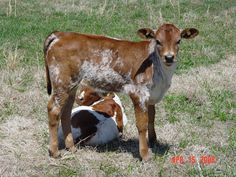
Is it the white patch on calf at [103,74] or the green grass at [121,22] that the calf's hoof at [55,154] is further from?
the green grass at [121,22]

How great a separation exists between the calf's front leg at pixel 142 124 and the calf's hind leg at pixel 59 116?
0.82m

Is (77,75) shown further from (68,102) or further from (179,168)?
(179,168)

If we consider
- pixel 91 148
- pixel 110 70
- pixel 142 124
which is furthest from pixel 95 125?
pixel 110 70

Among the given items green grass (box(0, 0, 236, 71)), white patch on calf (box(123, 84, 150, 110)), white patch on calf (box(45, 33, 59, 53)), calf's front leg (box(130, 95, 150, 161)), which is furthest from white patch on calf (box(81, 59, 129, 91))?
green grass (box(0, 0, 236, 71))

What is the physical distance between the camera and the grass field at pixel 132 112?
6.29 m

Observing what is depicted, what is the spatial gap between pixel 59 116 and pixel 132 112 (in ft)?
6.61

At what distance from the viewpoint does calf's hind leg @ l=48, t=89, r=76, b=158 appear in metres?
6.34

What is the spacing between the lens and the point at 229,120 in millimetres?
7832

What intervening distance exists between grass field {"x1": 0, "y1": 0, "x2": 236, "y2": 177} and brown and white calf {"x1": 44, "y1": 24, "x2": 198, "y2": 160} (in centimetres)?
48

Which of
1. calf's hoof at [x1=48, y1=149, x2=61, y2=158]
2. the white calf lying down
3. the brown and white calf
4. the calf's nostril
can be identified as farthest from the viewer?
the white calf lying down

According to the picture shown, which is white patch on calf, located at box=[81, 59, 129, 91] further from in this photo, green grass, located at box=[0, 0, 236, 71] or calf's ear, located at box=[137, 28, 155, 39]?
green grass, located at box=[0, 0, 236, 71]
